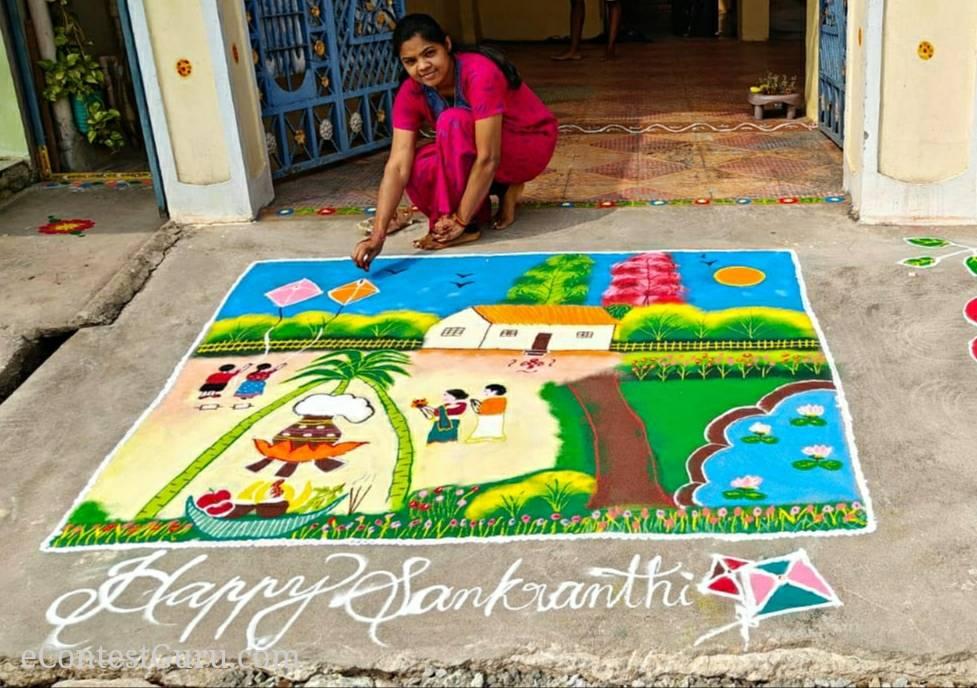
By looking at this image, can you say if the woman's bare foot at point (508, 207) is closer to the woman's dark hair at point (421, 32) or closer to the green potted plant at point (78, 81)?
the woman's dark hair at point (421, 32)

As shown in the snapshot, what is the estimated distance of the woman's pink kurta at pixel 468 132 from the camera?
4617mm

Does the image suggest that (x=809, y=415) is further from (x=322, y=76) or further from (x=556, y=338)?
(x=322, y=76)

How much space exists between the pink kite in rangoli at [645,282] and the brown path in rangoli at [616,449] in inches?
23.6

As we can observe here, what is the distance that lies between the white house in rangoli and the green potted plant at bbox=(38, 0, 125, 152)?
319cm

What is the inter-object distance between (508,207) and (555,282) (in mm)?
774

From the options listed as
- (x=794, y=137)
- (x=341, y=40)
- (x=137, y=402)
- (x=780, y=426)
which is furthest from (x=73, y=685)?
(x=794, y=137)

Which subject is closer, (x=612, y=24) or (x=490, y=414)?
(x=490, y=414)

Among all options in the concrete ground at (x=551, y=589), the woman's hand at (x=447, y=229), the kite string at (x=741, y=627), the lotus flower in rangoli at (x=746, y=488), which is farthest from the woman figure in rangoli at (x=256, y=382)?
the kite string at (x=741, y=627)

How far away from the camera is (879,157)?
4.75 metres

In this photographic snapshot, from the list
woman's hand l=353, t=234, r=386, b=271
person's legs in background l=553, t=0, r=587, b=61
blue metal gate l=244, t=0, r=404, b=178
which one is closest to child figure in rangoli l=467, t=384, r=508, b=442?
woman's hand l=353, t=234, r=386, b=271

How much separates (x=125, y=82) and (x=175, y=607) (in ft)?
15.6

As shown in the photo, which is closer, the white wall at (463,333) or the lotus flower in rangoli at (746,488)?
the lotus flower in rangoli at (746,488)

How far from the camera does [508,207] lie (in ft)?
16.6

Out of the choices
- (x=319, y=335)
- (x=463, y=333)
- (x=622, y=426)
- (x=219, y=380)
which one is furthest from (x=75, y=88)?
(x=622, y=426)
